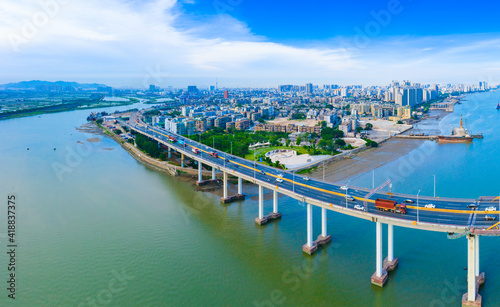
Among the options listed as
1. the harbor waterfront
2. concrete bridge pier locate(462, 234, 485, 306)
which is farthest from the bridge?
the harbor waterfront

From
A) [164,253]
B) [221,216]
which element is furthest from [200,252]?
[221,216]

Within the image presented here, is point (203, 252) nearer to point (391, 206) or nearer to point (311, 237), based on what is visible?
point (311, 237)

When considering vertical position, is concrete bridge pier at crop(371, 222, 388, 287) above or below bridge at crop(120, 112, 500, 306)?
below

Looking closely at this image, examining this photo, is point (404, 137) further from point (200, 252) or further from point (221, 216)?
point (200, 252)

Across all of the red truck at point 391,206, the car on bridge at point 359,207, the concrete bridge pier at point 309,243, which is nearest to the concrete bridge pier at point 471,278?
the red truck at point 391,206

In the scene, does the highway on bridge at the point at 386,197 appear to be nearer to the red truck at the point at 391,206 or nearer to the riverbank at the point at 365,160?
the red truck at the point at 391,206

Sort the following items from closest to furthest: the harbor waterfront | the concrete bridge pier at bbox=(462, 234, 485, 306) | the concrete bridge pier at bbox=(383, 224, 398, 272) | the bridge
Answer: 1. the concrete bridge pier at bbox=(462, 234, 485, 306)
2. the bridge
3. the harbor waterfront
4. the concrete bridge pier at bbox=(383, 224, 398, 272)

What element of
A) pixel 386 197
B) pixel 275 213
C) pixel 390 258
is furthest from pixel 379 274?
pixel 275 213

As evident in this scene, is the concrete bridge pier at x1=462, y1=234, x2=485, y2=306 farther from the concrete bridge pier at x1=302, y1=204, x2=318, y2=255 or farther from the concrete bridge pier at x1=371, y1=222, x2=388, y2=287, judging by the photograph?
the concrete bridge pier at x1=302, y1=204, x2=318, y2=255
